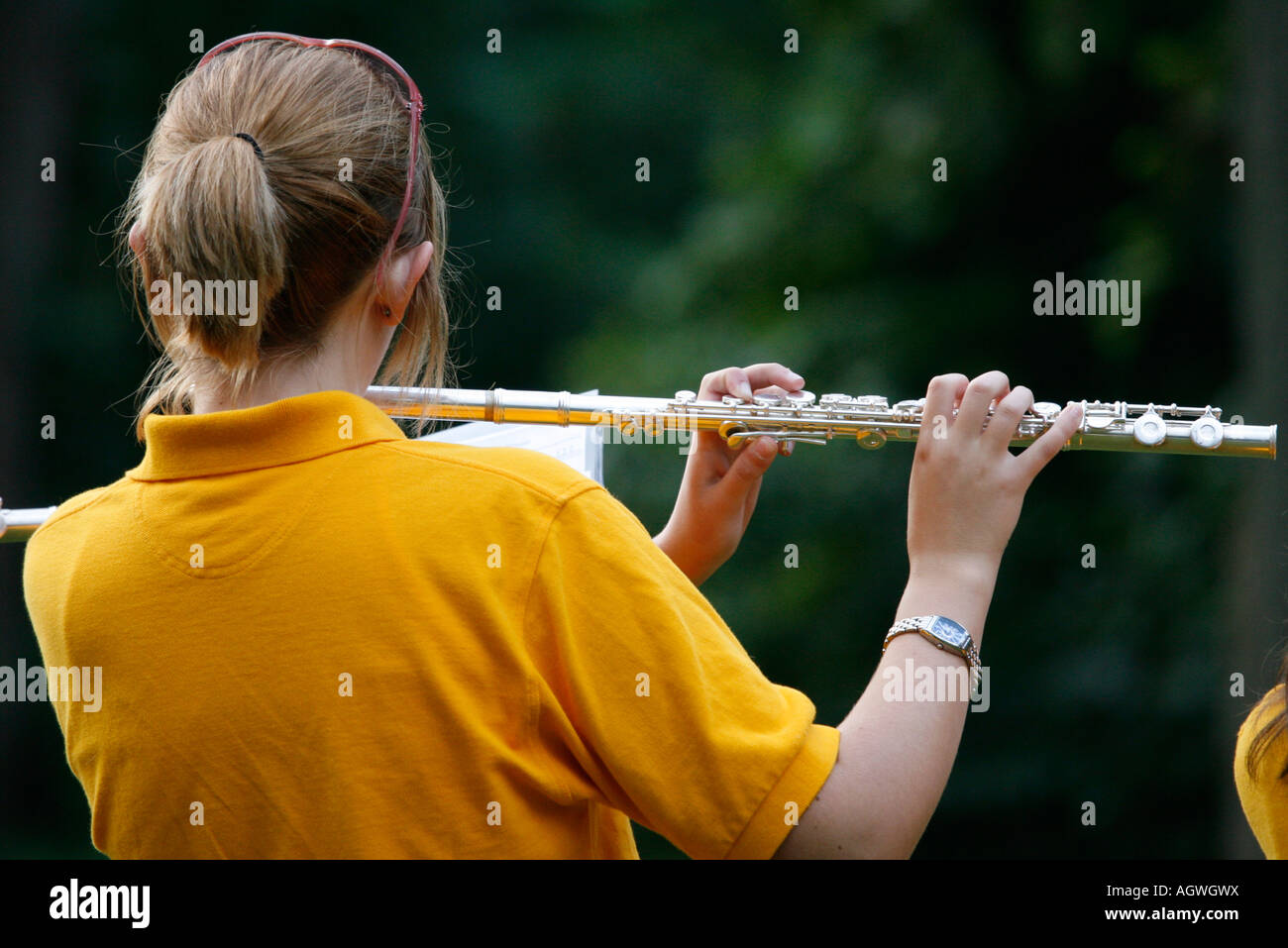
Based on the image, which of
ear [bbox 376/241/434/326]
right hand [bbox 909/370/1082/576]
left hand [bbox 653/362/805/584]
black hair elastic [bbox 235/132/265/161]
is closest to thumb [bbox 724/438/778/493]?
left hand [bbox 653/362/805/584]

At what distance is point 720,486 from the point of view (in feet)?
5.74

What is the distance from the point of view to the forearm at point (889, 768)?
42.6 inches

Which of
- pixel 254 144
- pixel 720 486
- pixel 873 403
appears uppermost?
pixel 254 144

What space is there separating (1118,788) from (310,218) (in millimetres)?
4476

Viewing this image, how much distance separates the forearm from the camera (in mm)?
1081

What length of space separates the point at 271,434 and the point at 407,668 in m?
0.24

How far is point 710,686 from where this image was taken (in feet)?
3.53

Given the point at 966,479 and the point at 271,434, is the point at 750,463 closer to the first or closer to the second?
the point at 966,479

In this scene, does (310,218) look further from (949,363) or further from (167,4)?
(167,4)

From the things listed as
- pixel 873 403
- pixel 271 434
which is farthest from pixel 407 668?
pixel 873 403

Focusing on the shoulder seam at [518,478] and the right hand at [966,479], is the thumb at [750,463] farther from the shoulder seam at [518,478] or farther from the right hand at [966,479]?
the shoulder seam at [518,478]

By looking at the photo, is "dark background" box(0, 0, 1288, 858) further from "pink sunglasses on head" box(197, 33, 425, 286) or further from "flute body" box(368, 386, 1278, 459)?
"pink sunglasses on head" box(197, 33, 425, 286)

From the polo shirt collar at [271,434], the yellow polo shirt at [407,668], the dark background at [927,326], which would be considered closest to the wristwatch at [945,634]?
the yellow polo shirt at [407,668]

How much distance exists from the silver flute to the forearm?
0.61 m
